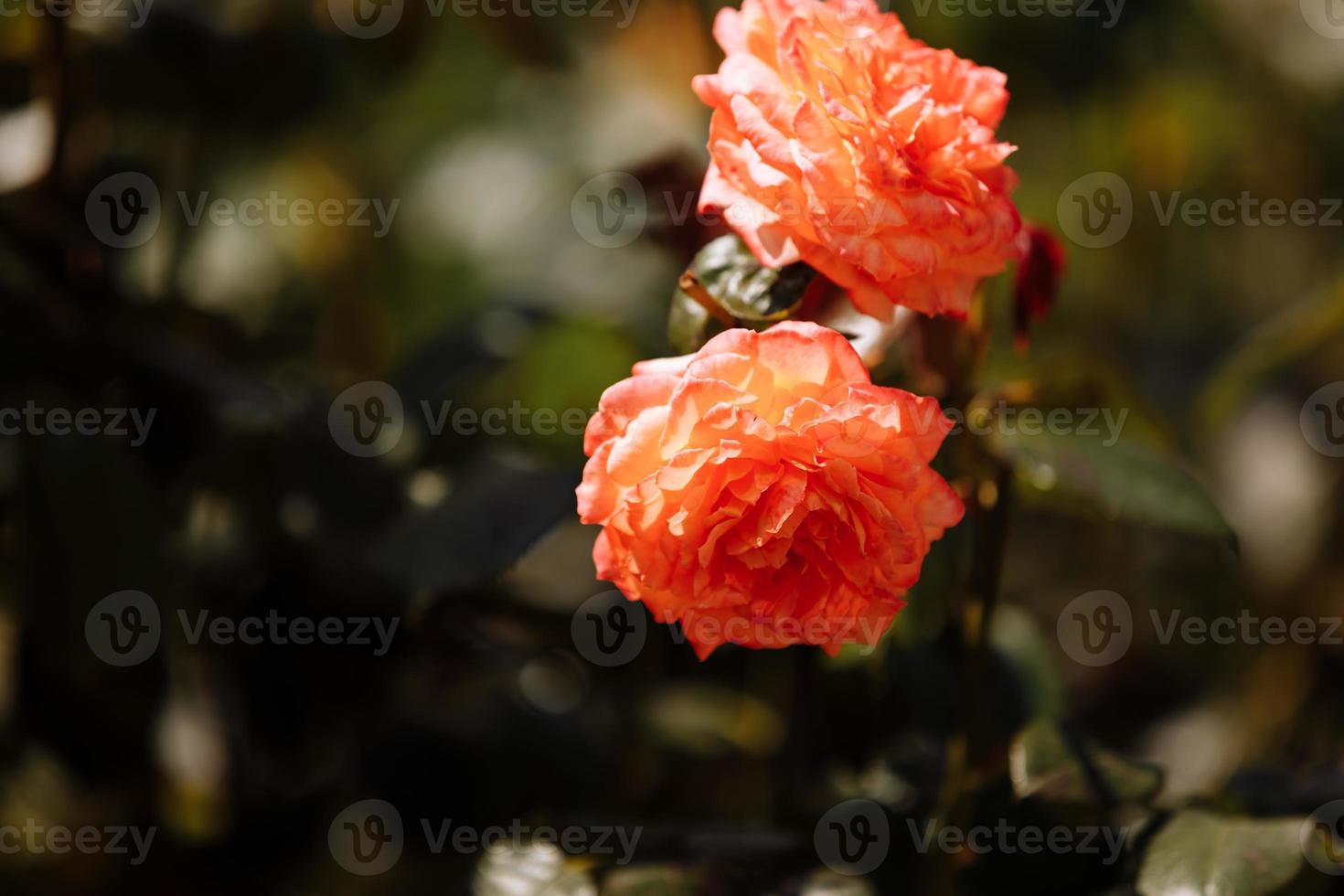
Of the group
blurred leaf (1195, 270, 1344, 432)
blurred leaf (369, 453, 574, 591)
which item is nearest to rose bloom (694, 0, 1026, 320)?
blurred leaf (369, 453, 574, 591)

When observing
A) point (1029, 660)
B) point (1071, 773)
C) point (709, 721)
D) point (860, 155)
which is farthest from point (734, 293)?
point (709, 721)

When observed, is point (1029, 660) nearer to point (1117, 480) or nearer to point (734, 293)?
point (1117, 480)

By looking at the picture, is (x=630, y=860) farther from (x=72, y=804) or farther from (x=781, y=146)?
(x=72, y=804)

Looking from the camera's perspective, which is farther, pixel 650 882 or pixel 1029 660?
pixel 1029 660

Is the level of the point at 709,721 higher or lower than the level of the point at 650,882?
lower

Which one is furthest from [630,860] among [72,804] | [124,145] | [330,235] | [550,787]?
[330,235]

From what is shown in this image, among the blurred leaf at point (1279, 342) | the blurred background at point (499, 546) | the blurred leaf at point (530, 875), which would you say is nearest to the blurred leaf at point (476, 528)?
the blurred background at point (499, 546)

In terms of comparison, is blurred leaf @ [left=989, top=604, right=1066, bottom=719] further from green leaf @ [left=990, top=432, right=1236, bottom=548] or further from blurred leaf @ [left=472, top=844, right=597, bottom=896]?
blurred leaf @ [left=472, top=844, right=597, bottom=896]

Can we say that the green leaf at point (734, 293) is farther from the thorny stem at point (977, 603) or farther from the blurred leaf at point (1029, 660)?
Result: the blurred leaf at point (1029, 660)
